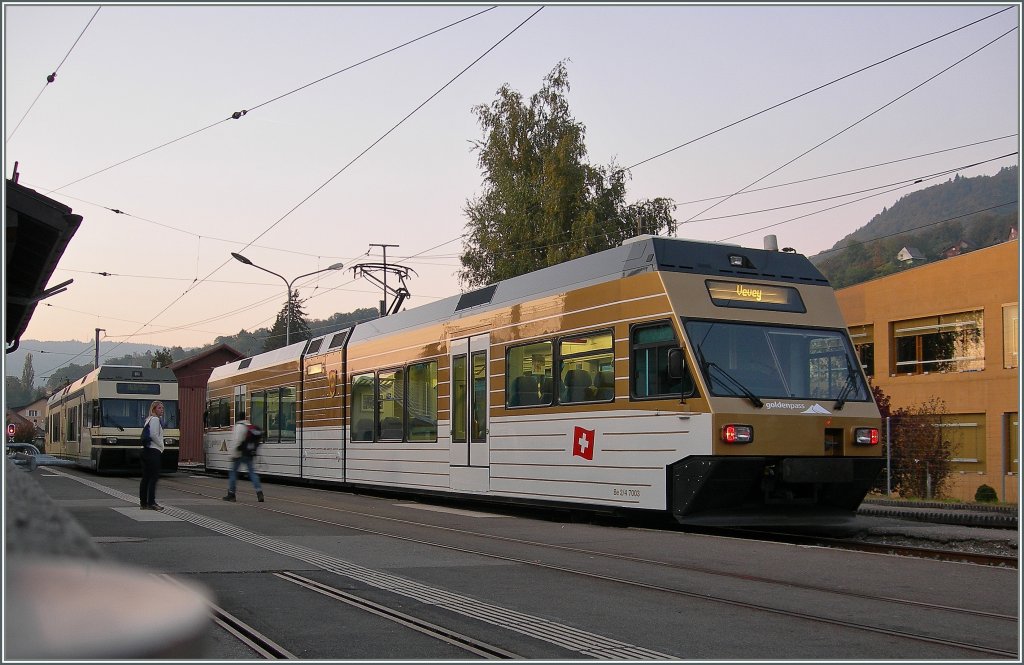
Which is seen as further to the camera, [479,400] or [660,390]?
[479,400]

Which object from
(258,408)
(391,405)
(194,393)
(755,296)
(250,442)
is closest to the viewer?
(755,296)

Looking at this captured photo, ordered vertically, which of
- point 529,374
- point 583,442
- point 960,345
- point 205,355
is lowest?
point 583,442

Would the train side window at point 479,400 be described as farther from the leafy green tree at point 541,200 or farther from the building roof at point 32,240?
the leafy green tree at point 541,200

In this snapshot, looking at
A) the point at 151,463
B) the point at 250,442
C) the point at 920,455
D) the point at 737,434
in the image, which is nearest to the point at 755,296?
the point at 737,434

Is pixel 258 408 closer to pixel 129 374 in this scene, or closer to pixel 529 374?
pixel 129 374

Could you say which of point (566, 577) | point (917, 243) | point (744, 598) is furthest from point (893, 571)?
point (917, 243)

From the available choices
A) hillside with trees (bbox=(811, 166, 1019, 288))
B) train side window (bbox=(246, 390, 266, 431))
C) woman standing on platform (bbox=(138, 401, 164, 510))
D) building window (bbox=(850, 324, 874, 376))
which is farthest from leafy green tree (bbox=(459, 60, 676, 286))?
woman standing on platform (bbox=(138, 401, 164, 510))

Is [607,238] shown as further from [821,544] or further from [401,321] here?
[821,544]

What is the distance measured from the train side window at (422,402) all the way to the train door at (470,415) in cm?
85

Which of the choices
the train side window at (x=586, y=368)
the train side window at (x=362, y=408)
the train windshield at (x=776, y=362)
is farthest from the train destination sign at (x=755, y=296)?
the train side window at (x=362, y=408)

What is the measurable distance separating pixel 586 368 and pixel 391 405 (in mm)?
7398

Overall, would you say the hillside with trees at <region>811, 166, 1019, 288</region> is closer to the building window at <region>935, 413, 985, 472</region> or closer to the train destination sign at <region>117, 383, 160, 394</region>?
the building window at <region>935, 413, 985, 472</region>

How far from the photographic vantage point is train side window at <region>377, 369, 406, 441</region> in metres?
20.6

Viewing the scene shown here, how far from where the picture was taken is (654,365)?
13.4 m
